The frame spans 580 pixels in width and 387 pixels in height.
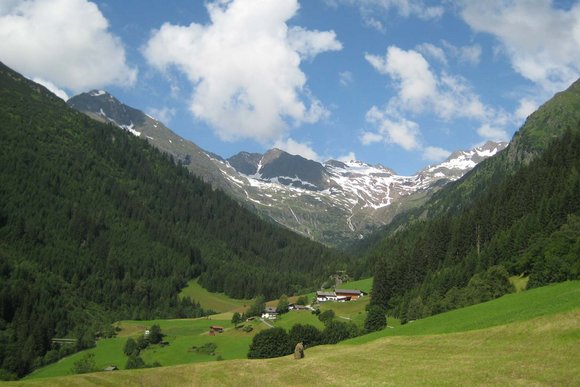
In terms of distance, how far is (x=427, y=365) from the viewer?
164 feet

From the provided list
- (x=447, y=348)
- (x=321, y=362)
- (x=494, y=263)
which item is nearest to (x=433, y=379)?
(x=447, y=348)

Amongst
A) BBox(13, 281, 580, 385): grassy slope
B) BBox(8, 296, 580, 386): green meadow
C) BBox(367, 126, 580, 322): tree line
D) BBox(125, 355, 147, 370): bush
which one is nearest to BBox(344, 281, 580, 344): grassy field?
BBox(13, 281, 580, 385): grassy slope

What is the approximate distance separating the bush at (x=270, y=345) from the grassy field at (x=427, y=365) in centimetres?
4385

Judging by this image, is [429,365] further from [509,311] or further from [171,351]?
[171,351]

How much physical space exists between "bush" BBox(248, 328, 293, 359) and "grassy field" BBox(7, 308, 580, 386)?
144ft

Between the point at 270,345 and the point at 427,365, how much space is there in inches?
2575

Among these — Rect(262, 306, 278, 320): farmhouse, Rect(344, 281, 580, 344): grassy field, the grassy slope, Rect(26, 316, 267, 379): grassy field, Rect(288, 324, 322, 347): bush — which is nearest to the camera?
the grassy slope

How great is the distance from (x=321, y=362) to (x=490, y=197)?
137m

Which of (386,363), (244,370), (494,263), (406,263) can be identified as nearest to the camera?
(386,363)

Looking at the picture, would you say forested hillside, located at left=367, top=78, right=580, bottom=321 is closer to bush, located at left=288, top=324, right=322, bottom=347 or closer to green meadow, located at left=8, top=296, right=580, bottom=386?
bush, located at left=288, top=324, right=322, bottom=347

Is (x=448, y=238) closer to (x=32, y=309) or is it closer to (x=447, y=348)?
(x=447, y=348)

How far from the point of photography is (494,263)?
13162cm

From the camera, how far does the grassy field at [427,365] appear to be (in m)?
42.5

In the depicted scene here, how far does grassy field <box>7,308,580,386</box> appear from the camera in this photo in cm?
4247
